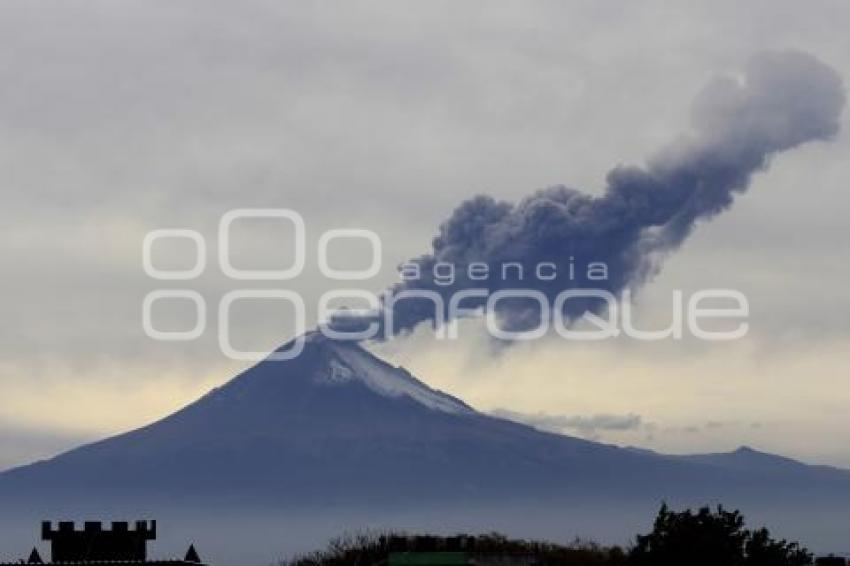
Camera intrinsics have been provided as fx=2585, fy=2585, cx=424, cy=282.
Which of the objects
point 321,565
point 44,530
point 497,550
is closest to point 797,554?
point 497,550

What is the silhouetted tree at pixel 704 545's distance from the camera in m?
141

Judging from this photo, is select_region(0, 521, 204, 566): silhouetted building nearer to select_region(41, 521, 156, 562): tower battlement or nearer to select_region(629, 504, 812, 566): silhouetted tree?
select_region(41, 521, 156, 562): tower battlement

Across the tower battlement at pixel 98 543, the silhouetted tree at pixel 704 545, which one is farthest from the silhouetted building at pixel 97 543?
the silhouetted tree at pixel 704 545

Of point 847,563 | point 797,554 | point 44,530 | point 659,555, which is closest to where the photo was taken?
point 44,530

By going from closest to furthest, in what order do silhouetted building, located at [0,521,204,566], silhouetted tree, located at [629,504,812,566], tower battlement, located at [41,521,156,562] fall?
1. silhouetted building, located at [0,521,204,566]
2. tower battlement, located at [41,521,156,562]
3. silhouetted tree, located at [629,504,812,566]

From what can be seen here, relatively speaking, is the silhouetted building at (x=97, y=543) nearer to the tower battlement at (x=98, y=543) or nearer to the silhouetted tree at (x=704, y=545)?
the tower battlement at (x=98, y=543)

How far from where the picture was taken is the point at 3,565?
352 ft

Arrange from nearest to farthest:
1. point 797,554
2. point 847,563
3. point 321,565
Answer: point 797,554 → point 847,563 → point 321,565

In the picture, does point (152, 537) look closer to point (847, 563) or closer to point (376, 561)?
point (376, 561)

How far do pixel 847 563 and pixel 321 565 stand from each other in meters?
37.1

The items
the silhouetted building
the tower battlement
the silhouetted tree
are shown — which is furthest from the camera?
the silhouetted tree

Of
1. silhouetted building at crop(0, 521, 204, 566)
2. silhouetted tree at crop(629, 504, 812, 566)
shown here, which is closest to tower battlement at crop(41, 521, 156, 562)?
silhouetted building at crop(0, 521, 204, 566)

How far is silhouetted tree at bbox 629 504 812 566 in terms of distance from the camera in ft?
461

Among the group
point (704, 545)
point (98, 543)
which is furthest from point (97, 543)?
point (704, 545)
